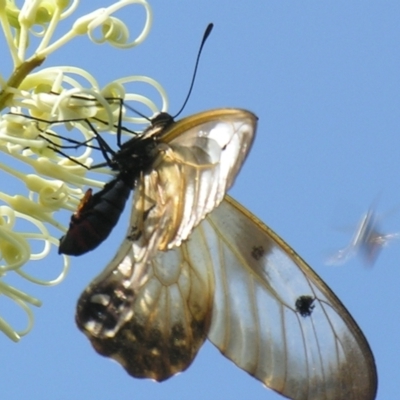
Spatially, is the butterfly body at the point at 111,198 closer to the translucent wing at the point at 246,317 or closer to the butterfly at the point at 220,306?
the butterfly at the point at 220,306

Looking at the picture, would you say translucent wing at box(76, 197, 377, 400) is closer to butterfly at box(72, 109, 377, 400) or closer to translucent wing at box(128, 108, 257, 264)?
butterfly at box(72, 109, 377, 400)

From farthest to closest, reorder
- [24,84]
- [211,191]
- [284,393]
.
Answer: [284,393], [24,84], [211,191]

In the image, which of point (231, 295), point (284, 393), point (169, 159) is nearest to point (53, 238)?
point (169, 159)

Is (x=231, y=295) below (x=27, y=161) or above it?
below

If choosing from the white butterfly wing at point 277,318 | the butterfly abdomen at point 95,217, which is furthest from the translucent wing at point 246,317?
the butterfly abdomen at point 95,217

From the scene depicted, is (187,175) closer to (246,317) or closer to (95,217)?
(95,217)

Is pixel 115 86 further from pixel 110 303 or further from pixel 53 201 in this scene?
pixel 110 303

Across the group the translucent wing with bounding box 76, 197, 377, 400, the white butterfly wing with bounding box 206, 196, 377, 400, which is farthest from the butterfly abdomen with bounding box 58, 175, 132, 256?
the white butterfly wing with bounding box 206, 196, 377, 400
